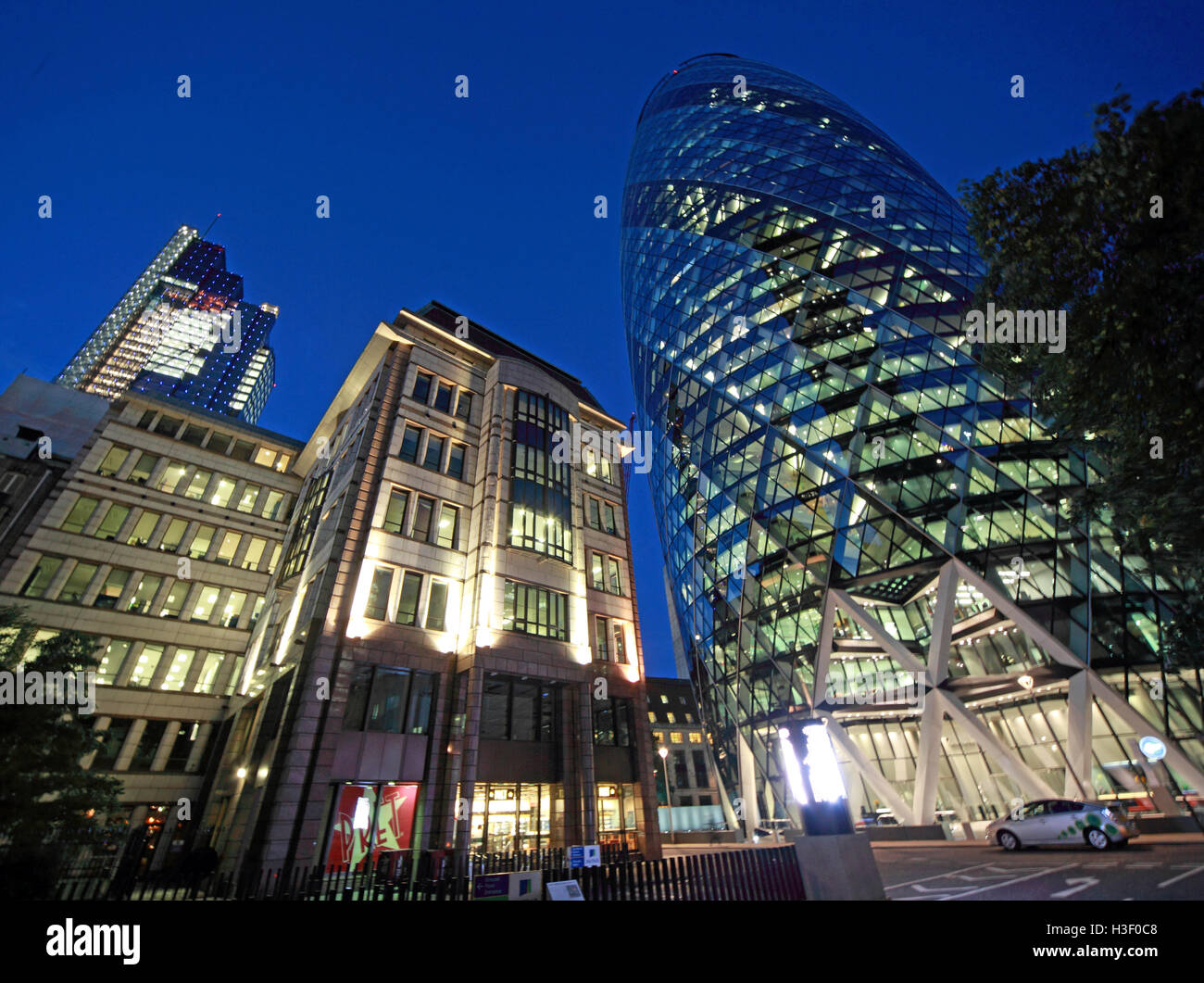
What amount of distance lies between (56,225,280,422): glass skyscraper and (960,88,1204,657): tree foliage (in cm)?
14134

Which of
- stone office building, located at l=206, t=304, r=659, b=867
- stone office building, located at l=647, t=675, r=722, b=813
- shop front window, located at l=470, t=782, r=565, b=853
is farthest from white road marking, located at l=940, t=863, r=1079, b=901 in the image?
stone office building, located at l=647, t=675, r=722, b=813

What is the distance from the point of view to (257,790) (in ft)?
58.0

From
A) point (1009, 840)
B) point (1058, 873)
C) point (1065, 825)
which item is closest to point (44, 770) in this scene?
point (1058, 873)

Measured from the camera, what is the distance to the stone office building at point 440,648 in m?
18.5

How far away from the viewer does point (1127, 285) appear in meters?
10.9

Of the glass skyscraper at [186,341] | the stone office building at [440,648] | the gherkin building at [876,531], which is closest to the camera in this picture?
the stone office building at [440,648]

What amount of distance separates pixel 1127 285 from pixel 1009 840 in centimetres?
1734

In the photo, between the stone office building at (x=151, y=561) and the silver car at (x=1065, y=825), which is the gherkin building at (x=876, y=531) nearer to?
the silver car at (x=1065, y=825)

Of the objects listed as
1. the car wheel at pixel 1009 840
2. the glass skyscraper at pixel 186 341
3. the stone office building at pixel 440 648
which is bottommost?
the car wheel at pixel 1009 840

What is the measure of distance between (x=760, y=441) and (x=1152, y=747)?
24471mm

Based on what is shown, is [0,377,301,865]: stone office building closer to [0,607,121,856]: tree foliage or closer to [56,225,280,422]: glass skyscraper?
[0,607,121,856]: tree foliage

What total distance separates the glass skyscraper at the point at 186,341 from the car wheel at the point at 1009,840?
145m

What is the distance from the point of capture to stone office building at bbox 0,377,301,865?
77.8 ft

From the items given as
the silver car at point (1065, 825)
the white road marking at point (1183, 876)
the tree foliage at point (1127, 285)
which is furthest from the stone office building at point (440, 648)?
the tree foliage at point (1127, 285)
